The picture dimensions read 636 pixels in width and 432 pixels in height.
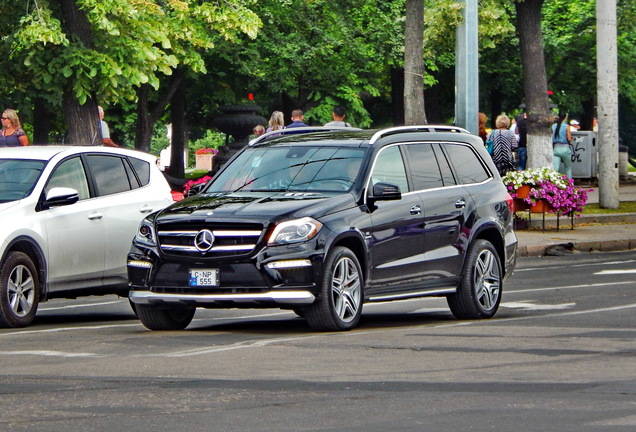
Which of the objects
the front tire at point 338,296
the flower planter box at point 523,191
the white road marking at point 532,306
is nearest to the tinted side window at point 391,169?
the front tire at point 338,296

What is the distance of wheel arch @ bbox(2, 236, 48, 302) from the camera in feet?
43.4

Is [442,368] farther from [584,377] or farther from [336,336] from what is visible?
[336,336]

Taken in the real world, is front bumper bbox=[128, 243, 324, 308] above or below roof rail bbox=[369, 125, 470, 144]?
below

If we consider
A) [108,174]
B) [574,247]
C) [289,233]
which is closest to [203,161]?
[574,247]

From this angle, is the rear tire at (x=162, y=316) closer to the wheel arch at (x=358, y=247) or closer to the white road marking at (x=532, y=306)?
the wheel arch at (x=358, y=247)

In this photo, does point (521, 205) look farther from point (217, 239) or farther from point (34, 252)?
point (217, 239)

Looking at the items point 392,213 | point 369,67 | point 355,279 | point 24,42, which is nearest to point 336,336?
point 355,279

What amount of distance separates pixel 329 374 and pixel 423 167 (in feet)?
14.8

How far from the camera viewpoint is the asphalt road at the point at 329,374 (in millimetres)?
7641

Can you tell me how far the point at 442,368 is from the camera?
9633 mm

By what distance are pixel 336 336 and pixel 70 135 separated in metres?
15.9

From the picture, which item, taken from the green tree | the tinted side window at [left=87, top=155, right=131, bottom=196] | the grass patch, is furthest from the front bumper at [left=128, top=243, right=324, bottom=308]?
the grass patch

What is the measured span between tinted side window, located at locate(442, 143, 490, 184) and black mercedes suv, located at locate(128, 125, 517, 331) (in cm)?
2

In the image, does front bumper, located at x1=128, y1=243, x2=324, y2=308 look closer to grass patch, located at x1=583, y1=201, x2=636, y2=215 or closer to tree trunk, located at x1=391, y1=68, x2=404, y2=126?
grass patch, located at x1=583, y1=201, x2=636, y2=215
